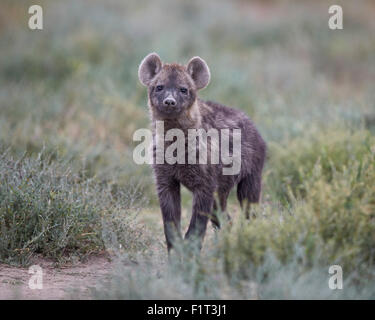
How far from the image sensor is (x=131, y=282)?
3.52 meters

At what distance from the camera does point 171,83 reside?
16.5 ft

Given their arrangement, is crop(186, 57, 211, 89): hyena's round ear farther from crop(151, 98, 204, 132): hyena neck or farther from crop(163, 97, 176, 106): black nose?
crop(163, 97, 176, 106): black nose

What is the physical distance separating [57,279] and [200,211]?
1224mm

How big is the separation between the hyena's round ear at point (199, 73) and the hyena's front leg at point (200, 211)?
39.7 inches

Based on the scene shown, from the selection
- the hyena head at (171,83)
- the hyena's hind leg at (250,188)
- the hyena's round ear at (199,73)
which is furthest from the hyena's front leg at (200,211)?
the hyena's round ear at (199,73)

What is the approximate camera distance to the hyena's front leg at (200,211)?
4738 millimetres

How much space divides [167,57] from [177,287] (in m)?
8.74

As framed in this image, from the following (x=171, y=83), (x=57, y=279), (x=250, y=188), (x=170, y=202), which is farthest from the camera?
(x=250, y=188)

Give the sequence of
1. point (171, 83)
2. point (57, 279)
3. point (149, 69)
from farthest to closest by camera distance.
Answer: point (149, 69), point (171, 83), point (57, 279)

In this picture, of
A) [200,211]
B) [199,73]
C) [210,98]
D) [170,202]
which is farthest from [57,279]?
[210,98]

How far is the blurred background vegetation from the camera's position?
12.9 feet

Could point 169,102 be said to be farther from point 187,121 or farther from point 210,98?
point 210,98

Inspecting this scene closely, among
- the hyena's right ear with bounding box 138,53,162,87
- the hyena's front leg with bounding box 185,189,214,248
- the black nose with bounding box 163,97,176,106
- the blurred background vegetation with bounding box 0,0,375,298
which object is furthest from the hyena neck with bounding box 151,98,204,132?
the blurred background vegetation with bounding box 0,0,375,298

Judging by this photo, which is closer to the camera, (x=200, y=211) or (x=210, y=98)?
(x=200, y=211)
